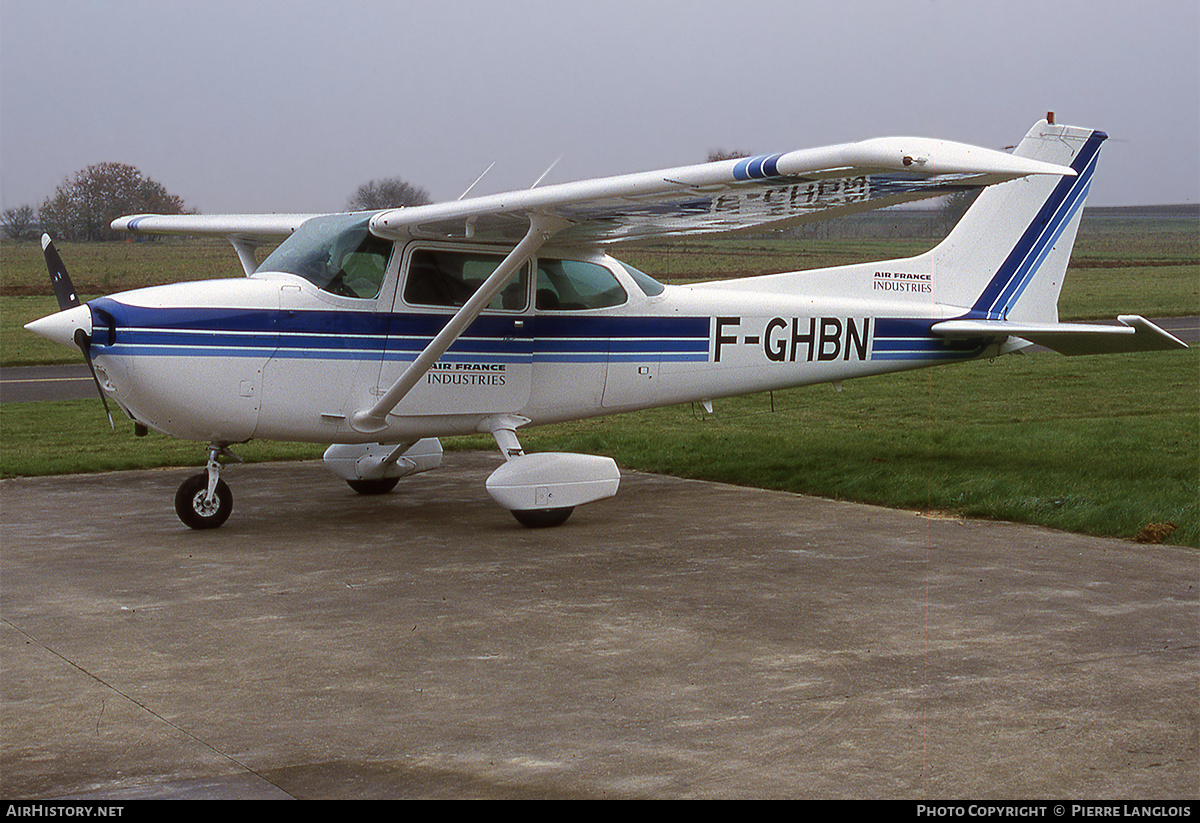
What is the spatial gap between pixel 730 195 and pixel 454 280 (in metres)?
2.71

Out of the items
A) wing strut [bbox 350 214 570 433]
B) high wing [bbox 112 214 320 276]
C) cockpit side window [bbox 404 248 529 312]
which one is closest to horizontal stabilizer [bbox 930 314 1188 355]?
cockpit side window [bbox 404 248 529 312]

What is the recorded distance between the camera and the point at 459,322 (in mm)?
8430

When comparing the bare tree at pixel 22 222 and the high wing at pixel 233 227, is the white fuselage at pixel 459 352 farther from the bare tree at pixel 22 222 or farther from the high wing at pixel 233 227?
the bare tree at pixel 22 222

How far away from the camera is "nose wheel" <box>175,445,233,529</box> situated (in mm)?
8594

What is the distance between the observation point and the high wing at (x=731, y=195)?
5723 mm

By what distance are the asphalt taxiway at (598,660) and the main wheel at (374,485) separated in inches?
51.9

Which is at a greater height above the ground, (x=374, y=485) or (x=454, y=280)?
(x=454, y=280)

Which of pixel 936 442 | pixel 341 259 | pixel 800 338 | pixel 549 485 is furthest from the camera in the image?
pixel 936 442

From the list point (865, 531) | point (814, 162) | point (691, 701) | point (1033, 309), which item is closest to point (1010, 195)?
point (1033, 309)

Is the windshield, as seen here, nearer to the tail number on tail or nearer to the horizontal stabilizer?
the tail number on tail

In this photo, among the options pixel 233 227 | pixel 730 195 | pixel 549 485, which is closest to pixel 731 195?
pixel 730 195

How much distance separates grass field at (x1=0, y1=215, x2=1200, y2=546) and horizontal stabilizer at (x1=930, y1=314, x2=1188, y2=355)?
0.90m

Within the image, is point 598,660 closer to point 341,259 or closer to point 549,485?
point 549,485

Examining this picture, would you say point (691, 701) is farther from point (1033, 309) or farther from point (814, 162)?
point (1033, 309)
